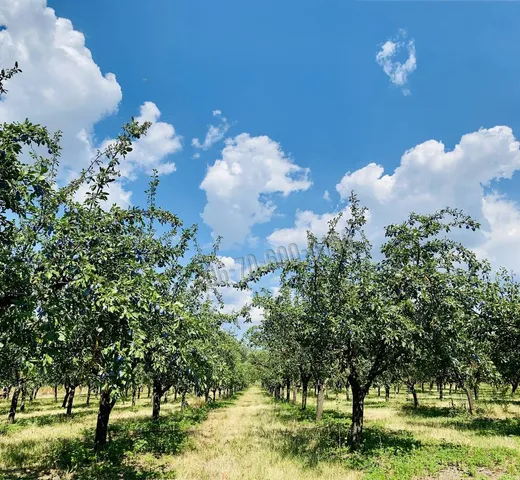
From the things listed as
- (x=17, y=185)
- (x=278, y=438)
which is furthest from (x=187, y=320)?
(x=278, y=438)

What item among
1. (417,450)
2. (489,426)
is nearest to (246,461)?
(417,450)

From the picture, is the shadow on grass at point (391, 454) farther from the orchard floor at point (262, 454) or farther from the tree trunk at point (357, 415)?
the tree trunk at point (357, 415)

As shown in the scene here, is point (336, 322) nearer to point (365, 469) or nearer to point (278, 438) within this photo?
point (365, 469)

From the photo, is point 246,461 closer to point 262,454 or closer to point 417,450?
point 262,454

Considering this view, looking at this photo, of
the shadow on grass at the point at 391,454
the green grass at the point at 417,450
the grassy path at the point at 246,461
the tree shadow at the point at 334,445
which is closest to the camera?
the grassy path at the point at 246,461

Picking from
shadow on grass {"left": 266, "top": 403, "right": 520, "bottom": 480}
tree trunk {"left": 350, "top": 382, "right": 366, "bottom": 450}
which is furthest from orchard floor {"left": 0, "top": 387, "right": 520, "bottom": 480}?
tree trunk {"left": 350, "top": 382, "right": 366, "bottom": 450}

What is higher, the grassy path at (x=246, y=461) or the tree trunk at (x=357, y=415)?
the tree trunk at (x=357, y=415)

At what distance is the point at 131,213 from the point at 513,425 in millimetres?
29973

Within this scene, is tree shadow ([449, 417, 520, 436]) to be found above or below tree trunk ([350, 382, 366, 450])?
below

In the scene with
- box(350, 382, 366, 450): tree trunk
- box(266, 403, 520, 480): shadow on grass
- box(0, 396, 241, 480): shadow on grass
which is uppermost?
box(350, 382, 366, 450): tree trunk

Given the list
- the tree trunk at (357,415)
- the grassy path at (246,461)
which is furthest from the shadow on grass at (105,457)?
the tree trunk at (357,415)

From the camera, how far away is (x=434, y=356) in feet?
49.7

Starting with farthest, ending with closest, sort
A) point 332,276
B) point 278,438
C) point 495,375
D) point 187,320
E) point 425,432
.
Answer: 1. point 425,432
2. point 278,438
3. point 332,276
4. point 495,375
5. point 187,320

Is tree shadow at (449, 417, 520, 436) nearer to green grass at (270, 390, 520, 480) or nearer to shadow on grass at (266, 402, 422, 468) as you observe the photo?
green grass at (270, 390, 520, 480)
